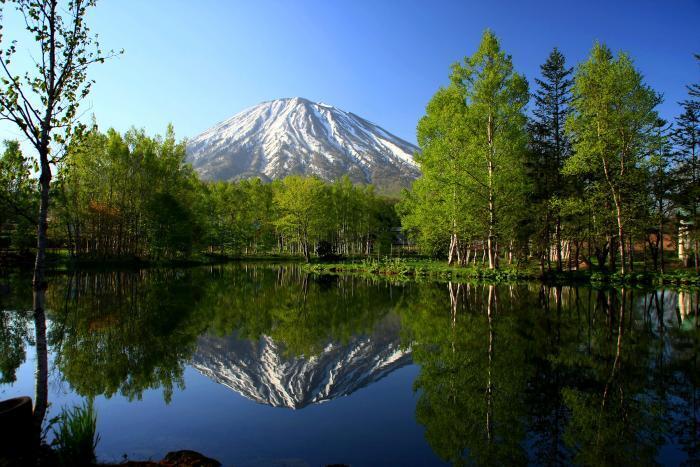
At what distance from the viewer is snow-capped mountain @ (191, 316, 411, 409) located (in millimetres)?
Result: 8711

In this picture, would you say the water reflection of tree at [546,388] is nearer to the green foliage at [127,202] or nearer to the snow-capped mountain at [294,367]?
the snow-capped mountain at [294,367]

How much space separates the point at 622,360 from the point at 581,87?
2333 cm

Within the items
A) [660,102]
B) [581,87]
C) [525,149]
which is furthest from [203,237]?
[660,102]

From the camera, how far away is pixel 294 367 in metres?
10.1

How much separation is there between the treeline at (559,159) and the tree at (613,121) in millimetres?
66

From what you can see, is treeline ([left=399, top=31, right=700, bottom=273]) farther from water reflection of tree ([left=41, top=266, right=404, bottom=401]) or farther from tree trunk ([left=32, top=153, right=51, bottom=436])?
tree trunk ([left=32, top=153, right=51, bottom=436])

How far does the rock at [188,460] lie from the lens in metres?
5.20

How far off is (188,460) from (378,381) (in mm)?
4915

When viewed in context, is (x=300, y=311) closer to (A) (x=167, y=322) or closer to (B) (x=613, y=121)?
(A) (x=167, y=322)

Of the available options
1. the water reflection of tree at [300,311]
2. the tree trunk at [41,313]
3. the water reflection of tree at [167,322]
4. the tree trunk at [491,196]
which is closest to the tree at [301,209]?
the water reflection of tree at [300,311]

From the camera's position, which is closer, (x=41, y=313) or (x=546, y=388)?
(x=41, y=313)

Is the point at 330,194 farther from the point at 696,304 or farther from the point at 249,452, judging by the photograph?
the point at 249,452

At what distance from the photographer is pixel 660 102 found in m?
26.1

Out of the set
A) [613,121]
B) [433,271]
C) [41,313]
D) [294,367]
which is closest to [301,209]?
[433,271]
